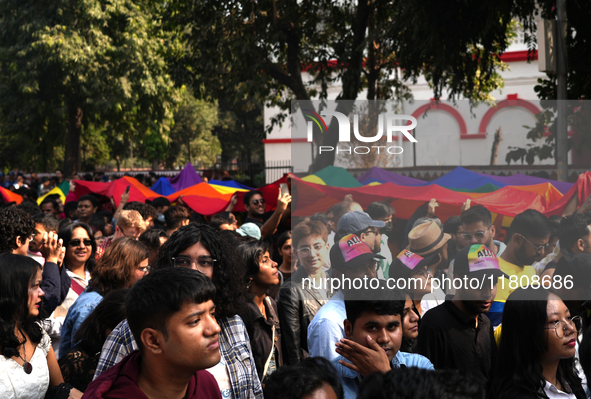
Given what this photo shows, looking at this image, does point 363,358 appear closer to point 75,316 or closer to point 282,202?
point 75,316

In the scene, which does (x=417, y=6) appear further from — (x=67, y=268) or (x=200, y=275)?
(x=200, y=275)

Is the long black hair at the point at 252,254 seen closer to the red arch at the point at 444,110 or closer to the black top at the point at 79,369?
the black top at the point at 79,369

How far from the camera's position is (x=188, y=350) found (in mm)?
2088

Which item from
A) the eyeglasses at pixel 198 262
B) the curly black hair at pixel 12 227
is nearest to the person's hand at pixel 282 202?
the curly black hair at pixel 12 227

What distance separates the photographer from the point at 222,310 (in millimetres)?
2740

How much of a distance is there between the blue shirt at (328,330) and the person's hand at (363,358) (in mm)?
454

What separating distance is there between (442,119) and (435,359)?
1.30 m

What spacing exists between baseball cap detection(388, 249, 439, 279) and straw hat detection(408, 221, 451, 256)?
26 mm

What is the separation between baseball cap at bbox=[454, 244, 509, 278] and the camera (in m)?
2.85

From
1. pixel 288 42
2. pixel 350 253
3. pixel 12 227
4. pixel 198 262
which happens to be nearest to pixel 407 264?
pixel 350 253

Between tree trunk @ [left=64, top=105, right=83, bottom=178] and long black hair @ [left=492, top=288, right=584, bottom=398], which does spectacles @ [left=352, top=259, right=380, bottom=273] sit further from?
tree trunk @ [left=64, top=105, right=83, bottom=178]

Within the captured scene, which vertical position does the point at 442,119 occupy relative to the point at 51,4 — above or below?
below

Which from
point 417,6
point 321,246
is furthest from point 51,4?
point 321,246

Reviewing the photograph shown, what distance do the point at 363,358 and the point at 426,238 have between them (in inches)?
25.9
